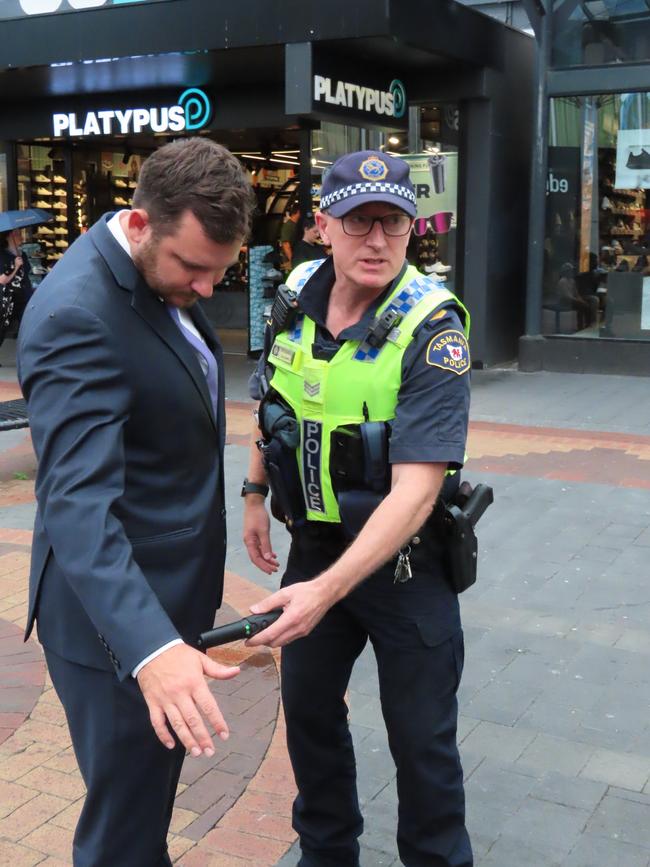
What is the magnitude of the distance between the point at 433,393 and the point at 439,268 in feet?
34.3

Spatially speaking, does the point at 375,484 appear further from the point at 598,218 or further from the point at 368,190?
the point at 598,218

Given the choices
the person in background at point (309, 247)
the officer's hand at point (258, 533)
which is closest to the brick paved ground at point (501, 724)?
the officer's hand at point (258, 533)

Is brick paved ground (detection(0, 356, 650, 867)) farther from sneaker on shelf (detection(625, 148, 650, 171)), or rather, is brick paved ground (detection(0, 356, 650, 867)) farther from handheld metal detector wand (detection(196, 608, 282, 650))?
sneaker on shelf (detection(625, 148, 650, 171))

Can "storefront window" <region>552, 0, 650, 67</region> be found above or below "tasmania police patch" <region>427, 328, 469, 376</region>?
above

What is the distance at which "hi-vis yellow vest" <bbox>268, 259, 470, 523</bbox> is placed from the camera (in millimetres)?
2479

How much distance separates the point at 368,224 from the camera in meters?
2.52

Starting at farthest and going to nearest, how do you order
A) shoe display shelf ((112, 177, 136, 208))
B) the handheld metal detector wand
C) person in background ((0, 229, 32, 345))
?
shoe display shelf ((112, 177, 136, 208)), person in background ((0, 229, 32, 345)), the handheld metal detector wand

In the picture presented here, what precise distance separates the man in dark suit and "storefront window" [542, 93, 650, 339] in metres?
10.4

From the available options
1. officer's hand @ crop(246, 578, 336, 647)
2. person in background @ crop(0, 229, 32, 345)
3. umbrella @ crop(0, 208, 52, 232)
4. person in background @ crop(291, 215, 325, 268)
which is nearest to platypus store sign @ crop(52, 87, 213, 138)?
person in background @ crop(291, 215, 325, 268)

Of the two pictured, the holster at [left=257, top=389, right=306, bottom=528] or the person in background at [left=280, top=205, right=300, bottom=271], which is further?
the person in background at [left=280, top=205, right=300, bottom=271]

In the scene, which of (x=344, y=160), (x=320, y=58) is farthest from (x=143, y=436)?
(x=320, y=58)

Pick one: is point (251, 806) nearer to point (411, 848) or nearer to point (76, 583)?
point (411, 848)

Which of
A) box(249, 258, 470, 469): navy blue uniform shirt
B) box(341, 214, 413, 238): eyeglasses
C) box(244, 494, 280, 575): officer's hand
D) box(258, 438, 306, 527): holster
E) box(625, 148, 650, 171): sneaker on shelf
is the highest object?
box(625, 148, 650, 171): sneaker on shelf

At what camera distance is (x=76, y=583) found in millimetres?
1907
